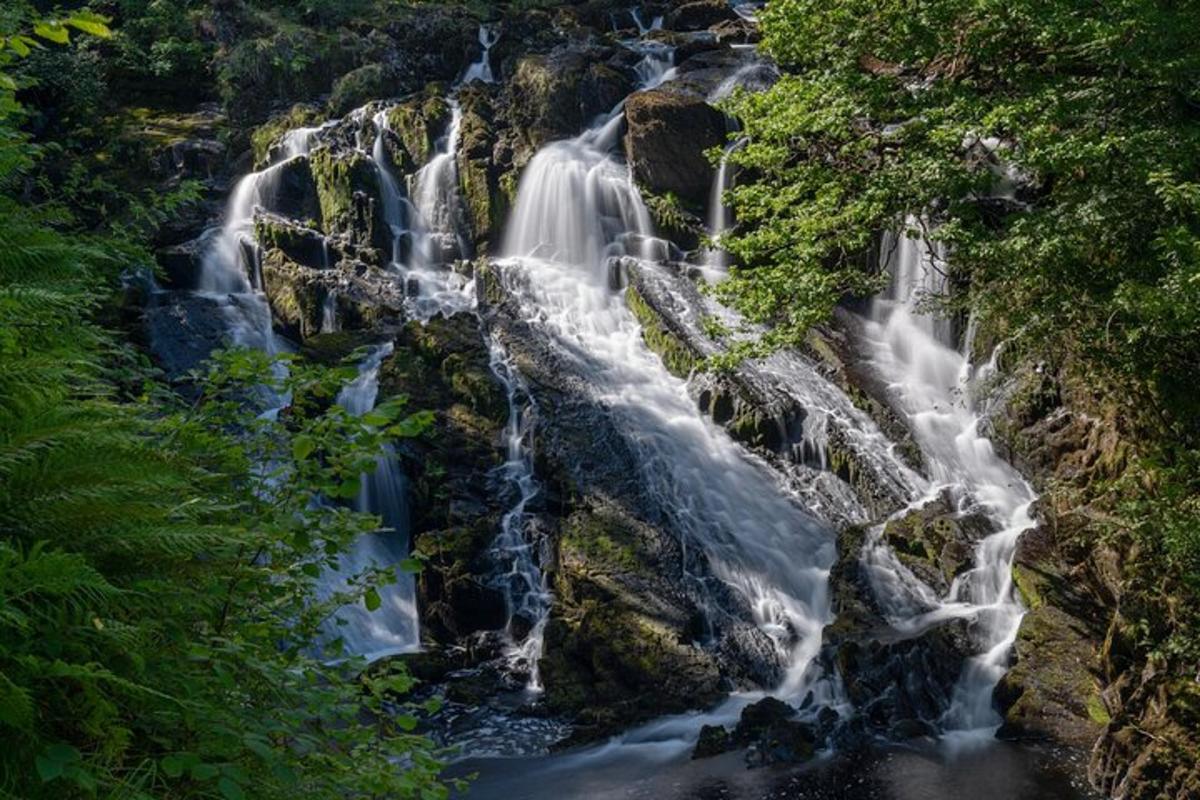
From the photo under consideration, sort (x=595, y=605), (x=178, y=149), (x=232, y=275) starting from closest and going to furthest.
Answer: (x=595, y=605), (x=232, y=275), (x=178, y=149)

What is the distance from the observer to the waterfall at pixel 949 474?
35.1ft

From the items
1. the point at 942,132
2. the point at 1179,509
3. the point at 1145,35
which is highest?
the point at 1145,35

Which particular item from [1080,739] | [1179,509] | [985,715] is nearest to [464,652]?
[985,715]

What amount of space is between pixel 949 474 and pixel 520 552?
686cm

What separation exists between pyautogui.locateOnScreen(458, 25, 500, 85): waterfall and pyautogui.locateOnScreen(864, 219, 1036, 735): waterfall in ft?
45.7

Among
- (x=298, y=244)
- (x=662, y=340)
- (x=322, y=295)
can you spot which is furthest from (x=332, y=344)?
(x=662, y=340)

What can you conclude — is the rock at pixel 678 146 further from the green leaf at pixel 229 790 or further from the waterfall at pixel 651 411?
the green leaf at pixel 229 790

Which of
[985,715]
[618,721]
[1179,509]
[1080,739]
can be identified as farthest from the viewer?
[618,721]

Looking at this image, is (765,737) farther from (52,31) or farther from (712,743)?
(52,31)

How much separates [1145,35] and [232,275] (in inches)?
723

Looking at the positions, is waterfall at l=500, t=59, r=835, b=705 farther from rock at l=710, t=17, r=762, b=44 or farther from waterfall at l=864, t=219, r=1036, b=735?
rock at l=710, t=17, r=762, b=44

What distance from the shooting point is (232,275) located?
68.7 feet

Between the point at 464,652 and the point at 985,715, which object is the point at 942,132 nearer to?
the point at 985,715

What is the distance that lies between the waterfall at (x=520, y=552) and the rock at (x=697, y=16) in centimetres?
1586
